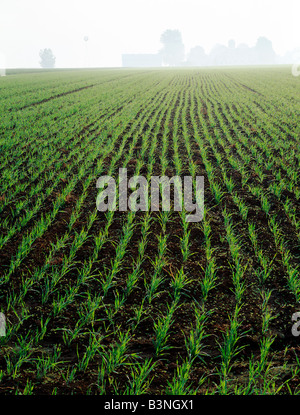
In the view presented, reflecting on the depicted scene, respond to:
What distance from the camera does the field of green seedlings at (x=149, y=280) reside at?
2.26 m

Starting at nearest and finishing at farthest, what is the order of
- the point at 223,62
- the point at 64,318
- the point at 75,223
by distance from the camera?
the point at 64,318
the point at 75,223
the point at 223,62

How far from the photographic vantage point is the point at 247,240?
156 inches

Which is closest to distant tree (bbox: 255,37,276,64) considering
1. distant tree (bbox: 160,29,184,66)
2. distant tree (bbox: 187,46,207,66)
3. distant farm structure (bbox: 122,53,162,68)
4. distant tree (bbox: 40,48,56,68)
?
distant tree (bbox: 187,46,207,66)

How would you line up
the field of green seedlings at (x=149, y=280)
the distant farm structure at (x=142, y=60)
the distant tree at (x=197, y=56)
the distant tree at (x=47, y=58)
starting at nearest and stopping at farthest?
the field of green seedlings at (x=149, y=280) < the distant tree at (x=47, y=58) < the distant farm structure at (x=142, y=60) < the distant tree at (x=197, y=56)

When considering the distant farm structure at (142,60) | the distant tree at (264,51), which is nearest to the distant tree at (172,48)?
the distant farm structure at (142,60)

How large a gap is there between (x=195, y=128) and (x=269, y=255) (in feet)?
23.2

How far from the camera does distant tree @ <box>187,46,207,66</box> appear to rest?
6058 inches

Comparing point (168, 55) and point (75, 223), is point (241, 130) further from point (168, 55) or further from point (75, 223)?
point (168, 55)

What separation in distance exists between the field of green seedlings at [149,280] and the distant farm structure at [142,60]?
158 m

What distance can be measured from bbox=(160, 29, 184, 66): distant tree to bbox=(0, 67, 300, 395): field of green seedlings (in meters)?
137

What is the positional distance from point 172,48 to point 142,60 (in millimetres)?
22133

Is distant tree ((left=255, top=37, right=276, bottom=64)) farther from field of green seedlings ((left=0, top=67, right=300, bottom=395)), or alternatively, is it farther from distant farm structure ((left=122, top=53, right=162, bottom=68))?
field of green seedlings ((left=0, top=67, right=300, bottom=395))

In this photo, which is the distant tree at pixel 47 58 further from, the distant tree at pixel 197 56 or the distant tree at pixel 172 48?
the distant tree at pixel 197 56
